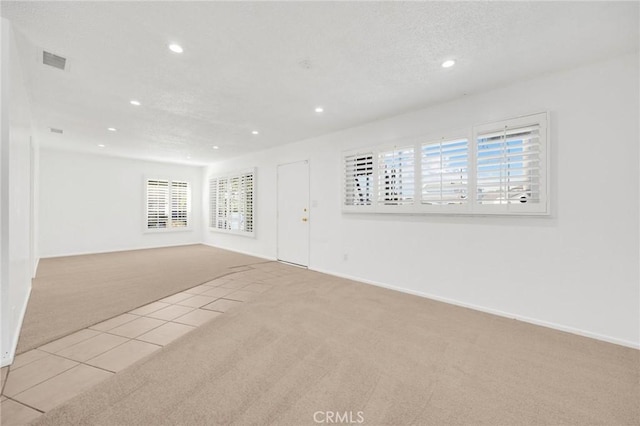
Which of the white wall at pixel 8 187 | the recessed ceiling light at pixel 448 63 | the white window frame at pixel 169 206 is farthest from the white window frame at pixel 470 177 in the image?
the white window frame at pixel 169 206

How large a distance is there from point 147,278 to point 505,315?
198 inches

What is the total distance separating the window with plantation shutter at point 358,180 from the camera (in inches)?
162

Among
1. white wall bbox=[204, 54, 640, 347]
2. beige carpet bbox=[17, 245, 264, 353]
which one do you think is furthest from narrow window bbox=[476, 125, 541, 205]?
beige carpet bbox=[17, 245, 264, 353]

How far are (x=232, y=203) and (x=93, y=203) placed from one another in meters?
3.29

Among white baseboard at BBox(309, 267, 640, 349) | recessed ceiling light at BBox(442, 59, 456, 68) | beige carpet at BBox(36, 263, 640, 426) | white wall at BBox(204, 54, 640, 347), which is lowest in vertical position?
beige carpet at BBox(36, 263, 640, 426)

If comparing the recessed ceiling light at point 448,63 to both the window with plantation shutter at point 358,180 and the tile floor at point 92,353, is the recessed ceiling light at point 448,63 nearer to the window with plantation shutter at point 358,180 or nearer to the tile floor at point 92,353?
the window with plantation shutter at point 358,180

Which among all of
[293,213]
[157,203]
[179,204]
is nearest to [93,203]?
[157,203]

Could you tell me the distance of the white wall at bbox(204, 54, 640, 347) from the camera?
7.61ft

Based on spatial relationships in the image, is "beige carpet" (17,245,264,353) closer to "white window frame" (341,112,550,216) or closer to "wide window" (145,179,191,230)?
"wide window" (145,179,191,230)

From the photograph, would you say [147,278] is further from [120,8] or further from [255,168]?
[120,8]

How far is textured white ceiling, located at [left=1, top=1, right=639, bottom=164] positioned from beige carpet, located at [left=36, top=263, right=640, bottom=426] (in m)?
2.48

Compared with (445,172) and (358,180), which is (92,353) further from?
(445,172)

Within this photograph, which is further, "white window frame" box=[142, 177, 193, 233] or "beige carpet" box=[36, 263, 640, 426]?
"white window frame" box=[142, 177, 193, 233]

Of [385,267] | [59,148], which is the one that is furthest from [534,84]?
[59,148]
